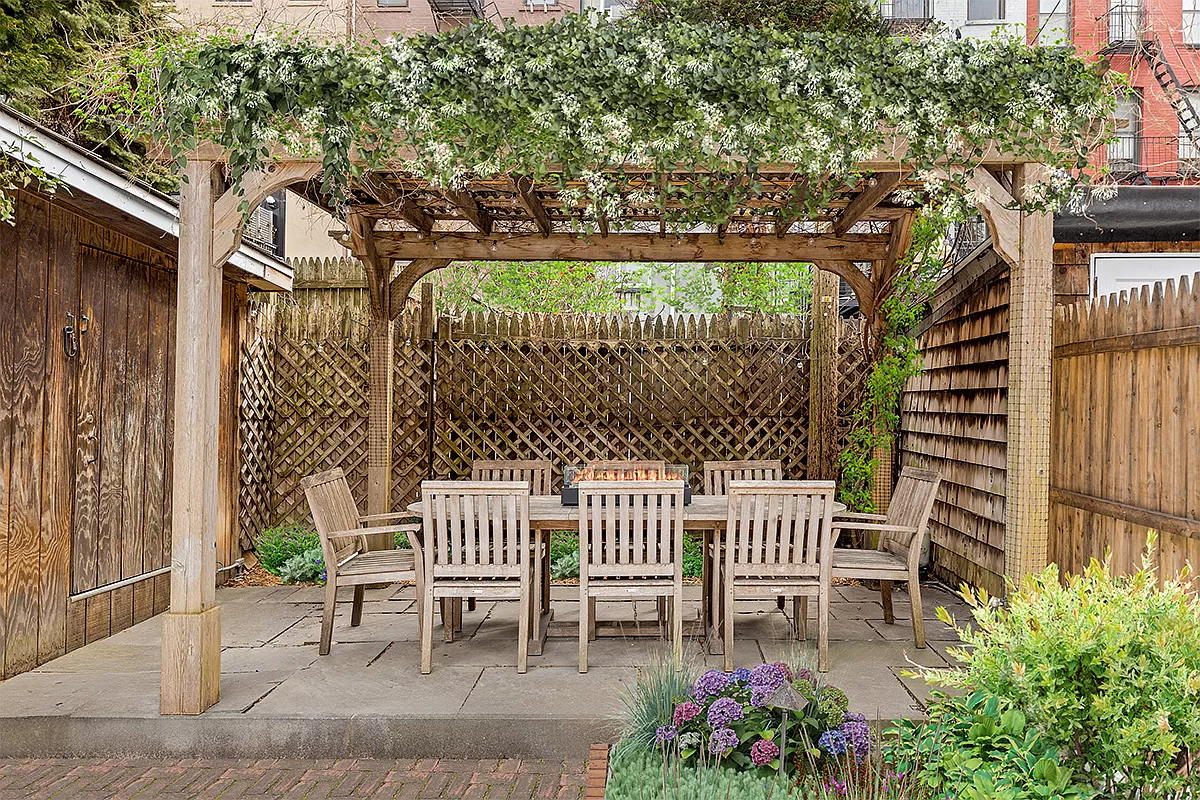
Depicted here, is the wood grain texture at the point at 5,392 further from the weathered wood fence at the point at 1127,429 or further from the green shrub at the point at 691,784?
the weathered wood fence at the point at 1127,429

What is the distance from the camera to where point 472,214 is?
4.92 metres

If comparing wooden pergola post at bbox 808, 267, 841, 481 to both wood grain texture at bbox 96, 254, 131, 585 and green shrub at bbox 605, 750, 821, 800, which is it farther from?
green shrub at bbox 605, 750, 821, 800

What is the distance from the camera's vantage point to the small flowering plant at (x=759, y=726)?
2.17 m

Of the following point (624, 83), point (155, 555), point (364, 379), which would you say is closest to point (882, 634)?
point (624, 83)

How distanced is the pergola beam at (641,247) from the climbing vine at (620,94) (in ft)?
7.97

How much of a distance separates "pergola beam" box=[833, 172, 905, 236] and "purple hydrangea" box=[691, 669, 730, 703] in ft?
7.11

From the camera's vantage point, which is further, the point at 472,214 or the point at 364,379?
the point at 364,379

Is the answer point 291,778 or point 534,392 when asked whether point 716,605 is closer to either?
point 291,778

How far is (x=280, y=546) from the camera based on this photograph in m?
6.06

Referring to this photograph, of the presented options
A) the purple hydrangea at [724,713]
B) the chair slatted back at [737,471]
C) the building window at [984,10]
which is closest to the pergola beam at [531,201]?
the chair slatted back at [737,471]

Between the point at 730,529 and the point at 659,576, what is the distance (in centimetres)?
35

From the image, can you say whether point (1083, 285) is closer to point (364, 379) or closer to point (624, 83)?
point (624, 83)

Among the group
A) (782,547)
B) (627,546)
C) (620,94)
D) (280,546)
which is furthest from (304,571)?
Result: (620,94)

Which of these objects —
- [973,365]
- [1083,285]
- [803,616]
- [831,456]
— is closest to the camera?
[803,616]
